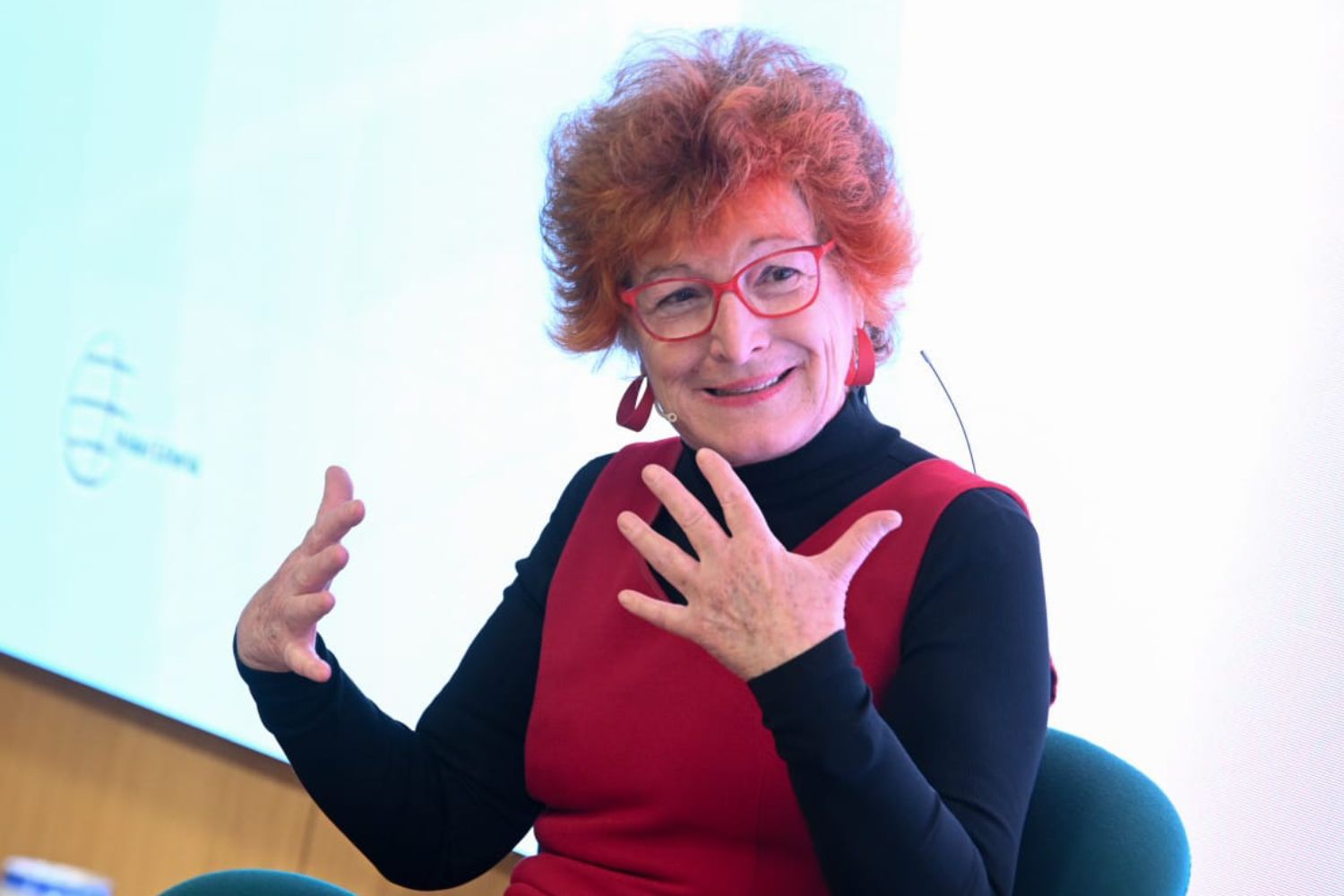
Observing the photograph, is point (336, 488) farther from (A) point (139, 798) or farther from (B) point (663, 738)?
(A) point (139, 798)

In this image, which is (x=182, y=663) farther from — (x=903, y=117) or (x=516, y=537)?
(x=903, y=117)

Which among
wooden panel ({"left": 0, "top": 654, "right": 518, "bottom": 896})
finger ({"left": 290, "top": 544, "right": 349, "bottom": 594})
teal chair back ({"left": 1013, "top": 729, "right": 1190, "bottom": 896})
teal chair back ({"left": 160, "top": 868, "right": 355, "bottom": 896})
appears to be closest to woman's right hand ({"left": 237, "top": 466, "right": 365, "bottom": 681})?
finger ({"left": 290, "top": 544, "right": 349, "bottom": 594})

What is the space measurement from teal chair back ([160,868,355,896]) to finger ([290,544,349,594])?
27 centimetres

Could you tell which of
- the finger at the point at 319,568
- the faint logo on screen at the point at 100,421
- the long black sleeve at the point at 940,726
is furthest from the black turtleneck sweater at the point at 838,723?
the faint logo on screen at the point at 100,421

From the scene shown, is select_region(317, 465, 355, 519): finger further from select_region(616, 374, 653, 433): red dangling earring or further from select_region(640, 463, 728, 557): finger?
select_region(640, 463, 728, 557): finger

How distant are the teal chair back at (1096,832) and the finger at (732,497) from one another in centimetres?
38

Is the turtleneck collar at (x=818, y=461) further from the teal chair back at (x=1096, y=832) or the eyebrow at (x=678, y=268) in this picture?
the teal chair back at (x=1096, y=832)

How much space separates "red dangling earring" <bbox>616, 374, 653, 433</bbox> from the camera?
1440mm

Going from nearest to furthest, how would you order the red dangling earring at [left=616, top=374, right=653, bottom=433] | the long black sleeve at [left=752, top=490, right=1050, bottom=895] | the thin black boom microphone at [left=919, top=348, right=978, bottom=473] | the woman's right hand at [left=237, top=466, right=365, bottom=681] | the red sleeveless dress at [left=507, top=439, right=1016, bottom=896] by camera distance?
the long black sleeve at [left=752, top=490, right=1050, bottom=895]
the red sleeveless dress at [left=507, top=439, right=1016, bottom=896]
the woman's right hand at [left=237, top=466, right=365, bottom=681]
the red dangling earring at [left=616, top=374, right=653, bottom=433]
the thin black boom microphone at [left=919, top=348, right=978, bottom=473]

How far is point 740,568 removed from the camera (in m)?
1.03

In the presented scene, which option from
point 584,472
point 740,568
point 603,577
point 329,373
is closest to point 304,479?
point 329,373

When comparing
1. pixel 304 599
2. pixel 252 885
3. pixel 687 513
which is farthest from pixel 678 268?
pixel 252 885

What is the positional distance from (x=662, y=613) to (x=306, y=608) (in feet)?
1.36

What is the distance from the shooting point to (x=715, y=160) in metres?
1.30
